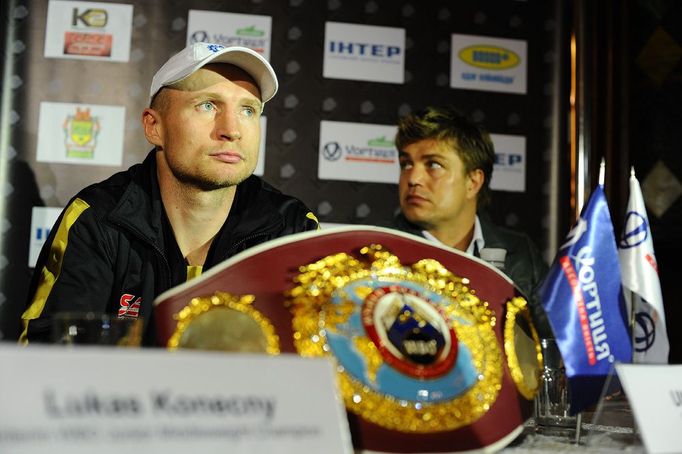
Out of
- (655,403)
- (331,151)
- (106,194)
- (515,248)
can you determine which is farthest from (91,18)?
(655,403)

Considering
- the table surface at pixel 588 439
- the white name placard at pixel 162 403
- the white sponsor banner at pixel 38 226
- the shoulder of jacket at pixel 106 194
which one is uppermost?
the shoulder of jacket at pixel 106 194

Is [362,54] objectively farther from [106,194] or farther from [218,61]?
[106,194]

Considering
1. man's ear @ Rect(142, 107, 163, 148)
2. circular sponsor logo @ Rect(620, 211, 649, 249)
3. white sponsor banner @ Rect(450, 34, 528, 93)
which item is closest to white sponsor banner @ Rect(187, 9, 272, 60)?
white sponsor banner @ Rect(450, 34, 528, 93)

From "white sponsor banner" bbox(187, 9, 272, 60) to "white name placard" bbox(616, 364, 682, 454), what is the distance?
243cm

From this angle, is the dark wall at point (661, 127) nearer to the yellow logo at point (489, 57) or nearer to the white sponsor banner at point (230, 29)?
the yellow logo at point (489, 57)

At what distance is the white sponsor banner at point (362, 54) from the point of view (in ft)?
10.0

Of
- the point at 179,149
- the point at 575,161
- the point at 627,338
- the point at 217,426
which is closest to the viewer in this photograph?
the point at 217,426

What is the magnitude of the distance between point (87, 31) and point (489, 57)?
1673 mm

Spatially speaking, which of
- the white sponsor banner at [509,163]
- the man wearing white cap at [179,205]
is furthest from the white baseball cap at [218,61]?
the white sponsor banner at [509,163]

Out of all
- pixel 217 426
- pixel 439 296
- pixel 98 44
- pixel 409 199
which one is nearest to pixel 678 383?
pixel 439 296

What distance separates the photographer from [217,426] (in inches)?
22.3

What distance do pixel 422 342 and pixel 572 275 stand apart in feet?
0.95

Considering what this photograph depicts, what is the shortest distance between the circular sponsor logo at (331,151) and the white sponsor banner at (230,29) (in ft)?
1.44

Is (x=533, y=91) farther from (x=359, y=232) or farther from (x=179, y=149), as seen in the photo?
(x=359, y=232)
